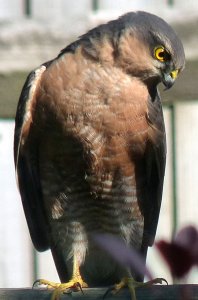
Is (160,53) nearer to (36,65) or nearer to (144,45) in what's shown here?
(144,45)

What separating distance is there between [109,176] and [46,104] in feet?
1.03

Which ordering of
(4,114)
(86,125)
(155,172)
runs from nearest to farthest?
(86,125) → (155,172) → (4,114)

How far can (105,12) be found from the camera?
8.42 ft

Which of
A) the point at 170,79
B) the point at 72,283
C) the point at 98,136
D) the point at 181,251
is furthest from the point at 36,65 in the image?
the point at 181,251

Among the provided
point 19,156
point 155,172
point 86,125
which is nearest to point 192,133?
point 155,172

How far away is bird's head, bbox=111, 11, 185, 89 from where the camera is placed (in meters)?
2.22

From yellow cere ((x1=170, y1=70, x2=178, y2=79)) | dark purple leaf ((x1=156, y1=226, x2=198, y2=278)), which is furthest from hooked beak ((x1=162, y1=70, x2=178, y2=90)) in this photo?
dark purple leaf ((x1=156, y1=226, x2=198, y2=278))

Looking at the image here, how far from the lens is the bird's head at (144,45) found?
2.22 meters

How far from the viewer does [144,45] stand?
2.36 metres

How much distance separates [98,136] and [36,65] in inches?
12.9

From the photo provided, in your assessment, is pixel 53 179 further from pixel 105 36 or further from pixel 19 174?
pixel 105 36

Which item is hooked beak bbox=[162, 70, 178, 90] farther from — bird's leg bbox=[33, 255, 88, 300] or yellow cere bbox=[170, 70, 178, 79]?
bird's leg bbox=[33, 255, 88, 300]

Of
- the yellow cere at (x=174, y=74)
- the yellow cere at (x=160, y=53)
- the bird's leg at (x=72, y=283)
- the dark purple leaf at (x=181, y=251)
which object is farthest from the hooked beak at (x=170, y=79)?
the dark purple leaf at (x=181, y=251)

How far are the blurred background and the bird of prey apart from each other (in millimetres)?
81
